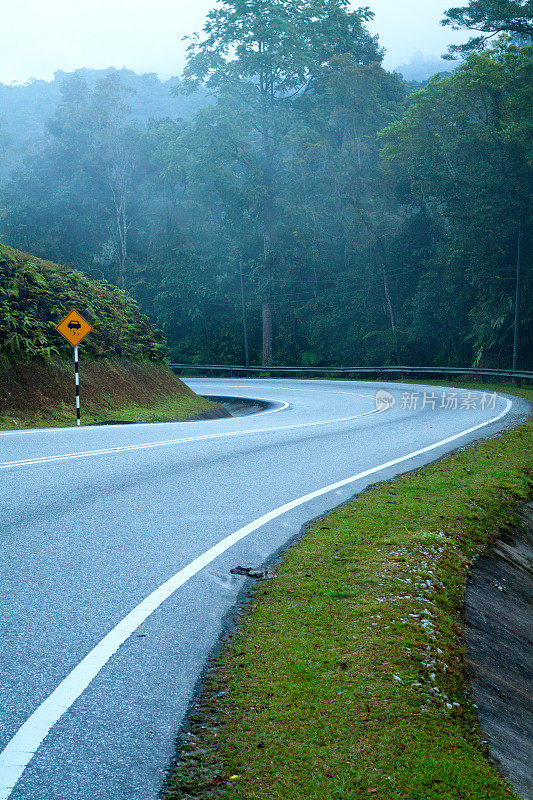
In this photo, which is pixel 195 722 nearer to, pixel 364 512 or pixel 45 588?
pixel 45 588

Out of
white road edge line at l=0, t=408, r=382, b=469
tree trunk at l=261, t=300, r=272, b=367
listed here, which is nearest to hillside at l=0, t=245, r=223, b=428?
white road edge line at l=0, t=408, r=382, b=469

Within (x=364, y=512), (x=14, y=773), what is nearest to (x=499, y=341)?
(x=364, y=512)

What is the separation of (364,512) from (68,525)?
3.04m

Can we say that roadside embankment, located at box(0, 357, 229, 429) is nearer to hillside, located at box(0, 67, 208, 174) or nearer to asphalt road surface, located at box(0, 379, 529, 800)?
asphalt road surface, located at box(0, 379, 529, 800)

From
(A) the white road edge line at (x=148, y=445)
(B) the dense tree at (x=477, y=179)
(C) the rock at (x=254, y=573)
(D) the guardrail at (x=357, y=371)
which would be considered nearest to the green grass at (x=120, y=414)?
(A) the white road edge line at (x=148, y=445)

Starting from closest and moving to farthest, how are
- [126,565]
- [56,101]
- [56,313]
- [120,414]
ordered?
1. [126,565]
2. [120,414]
3. [56,313]
4. [56,101]

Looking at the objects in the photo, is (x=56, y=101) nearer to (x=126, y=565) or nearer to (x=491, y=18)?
(x=491, y=18)

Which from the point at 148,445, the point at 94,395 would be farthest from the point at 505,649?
the point at 94,395

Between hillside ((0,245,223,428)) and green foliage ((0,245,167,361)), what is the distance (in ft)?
0.08

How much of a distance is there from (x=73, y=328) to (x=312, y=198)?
39.9 m

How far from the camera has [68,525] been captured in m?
6.45

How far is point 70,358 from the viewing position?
18.7 metres

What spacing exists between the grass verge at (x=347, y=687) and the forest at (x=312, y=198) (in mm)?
31299

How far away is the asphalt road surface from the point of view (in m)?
3.02
